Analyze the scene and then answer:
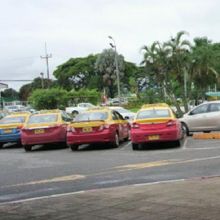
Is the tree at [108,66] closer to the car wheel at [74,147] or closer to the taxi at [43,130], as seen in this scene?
the taxi at [43,130]

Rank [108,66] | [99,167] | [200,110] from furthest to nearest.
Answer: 1. [108,66]
2. [200,110]
3. [99,167]

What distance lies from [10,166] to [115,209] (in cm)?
806

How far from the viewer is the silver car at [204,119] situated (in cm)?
2338

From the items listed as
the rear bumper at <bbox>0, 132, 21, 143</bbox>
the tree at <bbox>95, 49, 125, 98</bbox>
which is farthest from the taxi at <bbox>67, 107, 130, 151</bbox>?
the tree at <bbox>95, 49, 125, 98</bbox>

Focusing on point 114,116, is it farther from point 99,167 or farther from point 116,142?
point 99,167

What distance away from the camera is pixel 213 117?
23312mm

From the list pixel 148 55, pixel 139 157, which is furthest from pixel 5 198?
pixel 148 55

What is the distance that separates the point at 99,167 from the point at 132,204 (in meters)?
5.68

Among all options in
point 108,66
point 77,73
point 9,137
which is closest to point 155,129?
point 9,137

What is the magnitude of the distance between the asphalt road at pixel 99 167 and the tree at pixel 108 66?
7539 cm

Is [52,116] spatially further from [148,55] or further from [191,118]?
[148,55]

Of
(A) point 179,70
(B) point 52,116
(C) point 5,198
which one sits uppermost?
(A) point 179,70

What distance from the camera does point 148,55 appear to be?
40344 mm

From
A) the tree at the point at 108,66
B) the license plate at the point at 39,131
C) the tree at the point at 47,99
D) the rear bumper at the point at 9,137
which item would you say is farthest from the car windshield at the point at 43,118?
the tree at the point at 108,66
